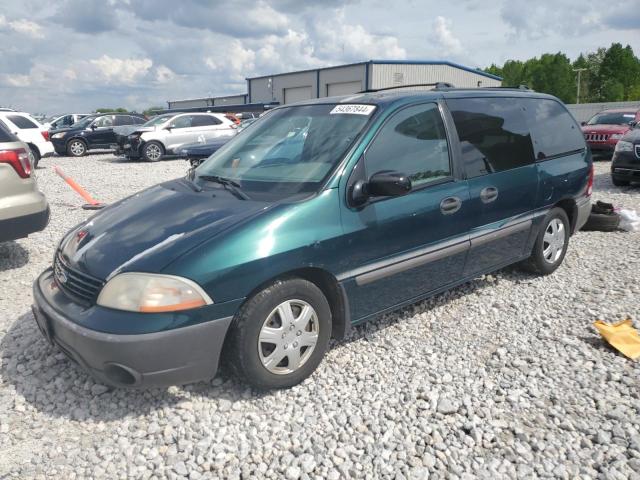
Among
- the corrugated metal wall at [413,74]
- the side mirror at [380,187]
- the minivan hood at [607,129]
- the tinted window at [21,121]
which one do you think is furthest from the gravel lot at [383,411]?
the corrugated metal wall at [413,74]

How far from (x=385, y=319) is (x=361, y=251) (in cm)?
106

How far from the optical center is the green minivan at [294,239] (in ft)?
8.57

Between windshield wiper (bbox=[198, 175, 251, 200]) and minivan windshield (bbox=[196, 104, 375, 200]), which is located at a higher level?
minivan windshield (bbox=[196, 104, 375, 200])

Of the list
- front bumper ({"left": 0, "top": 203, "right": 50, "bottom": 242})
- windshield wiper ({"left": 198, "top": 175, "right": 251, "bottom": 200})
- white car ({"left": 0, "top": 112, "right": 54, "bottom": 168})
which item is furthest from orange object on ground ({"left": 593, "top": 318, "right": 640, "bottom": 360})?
white car ({"left": 0, "top": 112, "right": 54, "bottom": 168})

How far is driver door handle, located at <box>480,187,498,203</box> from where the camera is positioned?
12.8 feet

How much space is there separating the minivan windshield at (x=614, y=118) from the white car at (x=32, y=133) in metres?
16.5

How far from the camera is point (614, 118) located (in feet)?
49.6

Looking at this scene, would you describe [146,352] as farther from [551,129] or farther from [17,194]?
[551,129]

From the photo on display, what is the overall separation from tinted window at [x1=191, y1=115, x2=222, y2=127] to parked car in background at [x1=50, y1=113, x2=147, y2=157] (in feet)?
14.4

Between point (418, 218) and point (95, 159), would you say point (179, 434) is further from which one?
point (95, 159)

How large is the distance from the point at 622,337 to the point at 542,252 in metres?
1.40

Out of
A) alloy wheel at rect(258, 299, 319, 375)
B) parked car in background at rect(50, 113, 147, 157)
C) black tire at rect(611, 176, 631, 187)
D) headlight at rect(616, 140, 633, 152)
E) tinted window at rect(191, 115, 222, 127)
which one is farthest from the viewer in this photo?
parked car in background at rect(50, 113, 147, 157)

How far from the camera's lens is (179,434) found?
8.82 feet

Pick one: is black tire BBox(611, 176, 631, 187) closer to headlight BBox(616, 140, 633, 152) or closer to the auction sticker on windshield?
headlight BBox(616, 140, 633, 152)
